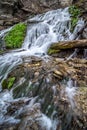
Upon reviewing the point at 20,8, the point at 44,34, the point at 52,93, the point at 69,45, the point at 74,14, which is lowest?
the point at 52,93

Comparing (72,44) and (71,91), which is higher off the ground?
(72,44)

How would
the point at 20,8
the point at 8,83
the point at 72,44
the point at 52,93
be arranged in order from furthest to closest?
the point at 20,8, the point at 72,44, the point at 8,83, the point at 52,93

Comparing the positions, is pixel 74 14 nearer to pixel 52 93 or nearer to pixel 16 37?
pixel 16 37

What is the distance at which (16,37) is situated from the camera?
12586 millimetres

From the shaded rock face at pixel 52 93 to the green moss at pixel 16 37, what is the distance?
4.08m

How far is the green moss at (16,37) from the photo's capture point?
12.1 m

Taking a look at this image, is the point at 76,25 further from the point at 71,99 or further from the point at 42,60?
the point at 71,99

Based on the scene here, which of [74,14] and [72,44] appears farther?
[74,14]

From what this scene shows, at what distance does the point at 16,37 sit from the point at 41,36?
135cm

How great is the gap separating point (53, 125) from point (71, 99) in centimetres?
81

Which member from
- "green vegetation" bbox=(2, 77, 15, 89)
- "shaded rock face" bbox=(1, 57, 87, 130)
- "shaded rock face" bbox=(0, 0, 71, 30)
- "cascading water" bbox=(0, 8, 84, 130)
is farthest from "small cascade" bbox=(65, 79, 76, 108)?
"shaded rock face" bbox=(0, 0, 71, 30)

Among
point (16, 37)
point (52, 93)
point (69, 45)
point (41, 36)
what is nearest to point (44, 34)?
point (41, 36)

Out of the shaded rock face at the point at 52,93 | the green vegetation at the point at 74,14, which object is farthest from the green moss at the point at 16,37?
the shaded rock face at the point at 52,93

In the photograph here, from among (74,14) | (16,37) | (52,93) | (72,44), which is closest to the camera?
(52,93)
